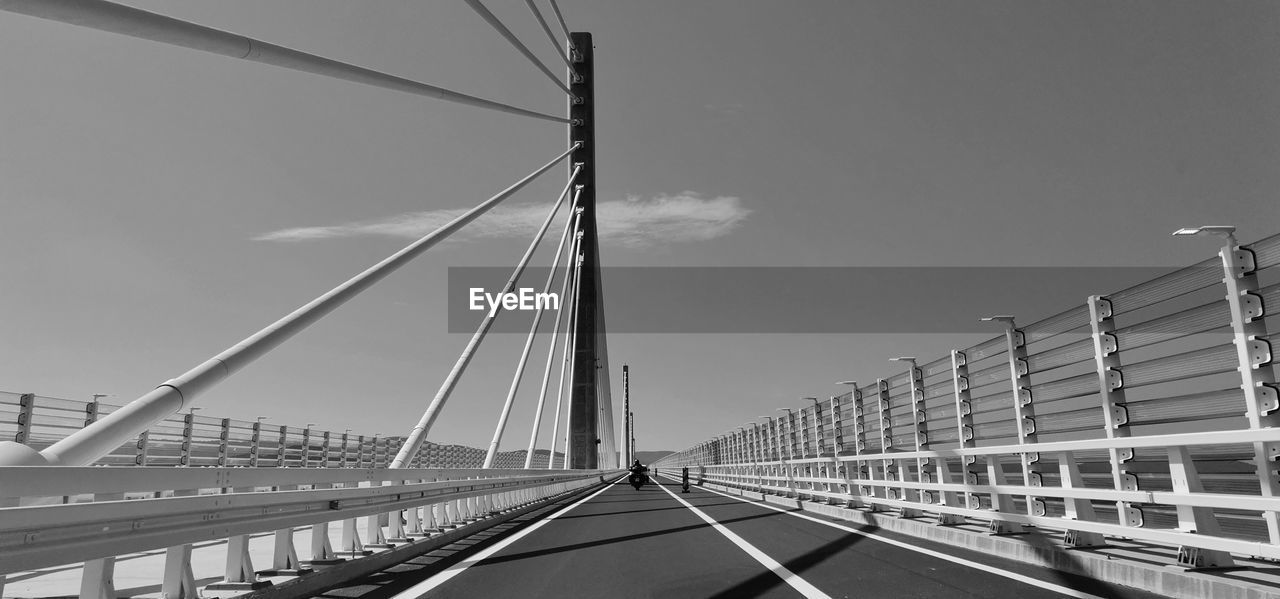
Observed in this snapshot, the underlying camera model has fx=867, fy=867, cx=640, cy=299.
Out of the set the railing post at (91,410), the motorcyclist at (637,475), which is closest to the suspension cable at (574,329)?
the motorcyclist at (637,475)

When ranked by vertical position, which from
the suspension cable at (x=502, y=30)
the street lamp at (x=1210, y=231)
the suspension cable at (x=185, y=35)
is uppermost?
the suspension cable at (x=502, y=30)

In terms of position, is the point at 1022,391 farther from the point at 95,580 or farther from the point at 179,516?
the point at 95,580

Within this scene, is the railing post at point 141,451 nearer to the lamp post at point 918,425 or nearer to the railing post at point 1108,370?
the lamp post at point 918,425

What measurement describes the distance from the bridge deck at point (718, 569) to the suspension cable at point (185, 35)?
4.84 meters

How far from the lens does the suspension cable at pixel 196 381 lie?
5855mm

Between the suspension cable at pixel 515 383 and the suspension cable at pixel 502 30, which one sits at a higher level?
the suspension cable at pixel 502 30

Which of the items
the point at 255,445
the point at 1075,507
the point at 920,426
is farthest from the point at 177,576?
the point at 255,445

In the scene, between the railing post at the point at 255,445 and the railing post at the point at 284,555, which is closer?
the railing post at the point at 284,555

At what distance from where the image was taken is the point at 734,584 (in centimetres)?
714

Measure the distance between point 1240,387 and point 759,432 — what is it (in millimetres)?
24231

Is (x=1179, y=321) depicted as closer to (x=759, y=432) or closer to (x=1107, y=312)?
(x=1107, y=312)

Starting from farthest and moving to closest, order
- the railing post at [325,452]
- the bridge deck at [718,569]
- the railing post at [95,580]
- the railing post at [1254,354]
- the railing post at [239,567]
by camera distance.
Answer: the railing post at [325,452]
the bridge deck at [718,569]
the railing post at [239,567]
the railing post at [1254,354]
the railing post at [95,580]

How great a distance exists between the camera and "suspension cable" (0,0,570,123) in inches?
253

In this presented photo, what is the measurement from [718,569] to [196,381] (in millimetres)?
4956
